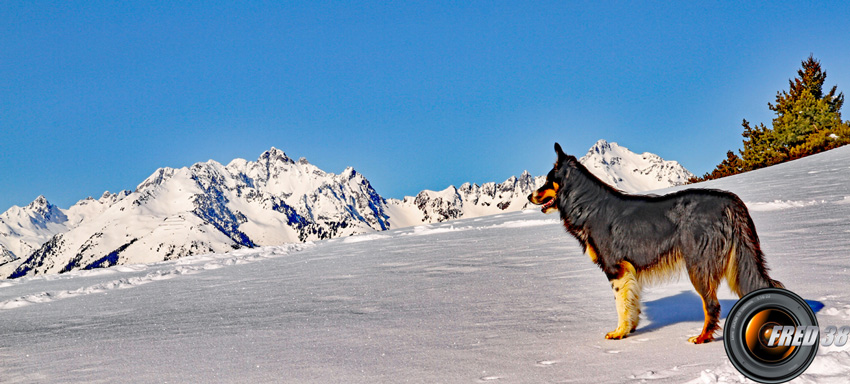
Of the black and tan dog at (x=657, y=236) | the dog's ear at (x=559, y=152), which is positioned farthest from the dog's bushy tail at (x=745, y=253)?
the dog's ear at (x=559, y=152)

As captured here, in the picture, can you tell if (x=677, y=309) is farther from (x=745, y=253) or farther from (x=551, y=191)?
(x=551, y=191)

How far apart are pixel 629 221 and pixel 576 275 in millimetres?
3511

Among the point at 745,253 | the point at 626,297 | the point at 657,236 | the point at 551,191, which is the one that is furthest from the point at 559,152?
the point at 745,253

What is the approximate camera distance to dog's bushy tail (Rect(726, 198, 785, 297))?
406cm

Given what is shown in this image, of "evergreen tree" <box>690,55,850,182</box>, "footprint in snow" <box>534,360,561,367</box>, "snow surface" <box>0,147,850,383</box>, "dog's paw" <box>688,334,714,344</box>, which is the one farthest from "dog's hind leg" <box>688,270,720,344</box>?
"evergreen tree" <box>690,55,850,182</box>

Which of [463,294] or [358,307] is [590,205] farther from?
[358,307]

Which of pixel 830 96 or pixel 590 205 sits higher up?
pixel 830 96

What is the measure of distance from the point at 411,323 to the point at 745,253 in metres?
3.37

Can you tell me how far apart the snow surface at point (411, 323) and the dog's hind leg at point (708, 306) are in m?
0.12

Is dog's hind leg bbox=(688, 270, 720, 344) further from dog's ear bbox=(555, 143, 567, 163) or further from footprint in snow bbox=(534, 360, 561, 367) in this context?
dog's ear bbox=(555, 143, 567, 163)

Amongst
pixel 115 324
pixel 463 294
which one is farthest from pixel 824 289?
pixel 115 324

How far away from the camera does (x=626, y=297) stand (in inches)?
179

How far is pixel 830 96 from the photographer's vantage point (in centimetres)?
4588

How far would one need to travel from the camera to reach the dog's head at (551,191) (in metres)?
5.11
